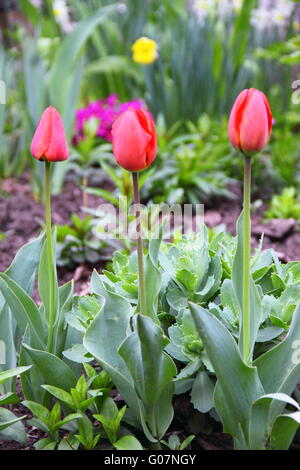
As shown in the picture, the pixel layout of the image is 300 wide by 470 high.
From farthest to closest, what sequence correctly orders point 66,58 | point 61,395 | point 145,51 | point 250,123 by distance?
point 145,51 → point 66,58 → point 61,395 → point 250,123

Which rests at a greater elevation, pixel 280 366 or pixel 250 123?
pixel 250 123

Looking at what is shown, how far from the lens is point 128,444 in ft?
3.99

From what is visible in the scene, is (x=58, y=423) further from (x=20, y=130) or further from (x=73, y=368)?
(x=20, y=130)

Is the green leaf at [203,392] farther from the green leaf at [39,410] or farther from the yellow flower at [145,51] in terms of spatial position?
the yellow flower at [145,51]

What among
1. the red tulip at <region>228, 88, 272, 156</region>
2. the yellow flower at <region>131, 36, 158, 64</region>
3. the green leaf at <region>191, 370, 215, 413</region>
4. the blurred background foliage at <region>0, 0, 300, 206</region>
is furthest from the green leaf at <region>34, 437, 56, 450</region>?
the yellow flower at <region>131, 36, 158, 64</region>

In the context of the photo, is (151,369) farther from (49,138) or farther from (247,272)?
(49,138)

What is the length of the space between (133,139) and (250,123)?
0.19m

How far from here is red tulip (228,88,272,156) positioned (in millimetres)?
1021

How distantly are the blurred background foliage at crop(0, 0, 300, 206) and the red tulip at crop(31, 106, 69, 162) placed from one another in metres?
1.34

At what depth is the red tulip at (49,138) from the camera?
1.16m

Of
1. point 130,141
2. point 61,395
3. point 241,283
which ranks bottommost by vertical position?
point 61,395

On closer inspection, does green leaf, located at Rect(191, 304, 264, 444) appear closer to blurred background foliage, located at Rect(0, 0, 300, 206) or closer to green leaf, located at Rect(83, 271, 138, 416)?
green leaf, located at Rect(83, 271, 138, 416)

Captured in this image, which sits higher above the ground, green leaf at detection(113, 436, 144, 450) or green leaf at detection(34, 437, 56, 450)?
green leaf at detection(113, 436, 144, 450)

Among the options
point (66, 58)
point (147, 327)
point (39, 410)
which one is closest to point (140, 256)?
point (147, 327)
